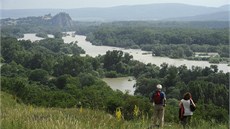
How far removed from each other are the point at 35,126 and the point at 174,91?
51.5m

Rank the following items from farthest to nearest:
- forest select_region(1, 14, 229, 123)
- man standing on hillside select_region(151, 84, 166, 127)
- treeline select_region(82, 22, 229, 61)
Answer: treeline select_region(82, 22, 229, 61) → forest select_region(1, 14, 229, 123) → man standing on hillside select_region(151, 84, 166, 127)

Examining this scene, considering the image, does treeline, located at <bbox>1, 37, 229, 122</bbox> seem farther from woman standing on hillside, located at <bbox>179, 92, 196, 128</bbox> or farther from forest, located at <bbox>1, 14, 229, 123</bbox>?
woman standing on hillside, located at <bbox>179, 92, 196, 128</bbox>

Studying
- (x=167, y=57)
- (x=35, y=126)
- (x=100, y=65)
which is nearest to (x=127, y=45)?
(x=167, y=57)

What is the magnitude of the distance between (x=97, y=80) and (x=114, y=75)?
46.8ft

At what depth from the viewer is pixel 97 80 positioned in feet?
206

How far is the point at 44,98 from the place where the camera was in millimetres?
37719

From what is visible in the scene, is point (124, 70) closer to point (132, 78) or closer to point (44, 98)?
point (132, 78)

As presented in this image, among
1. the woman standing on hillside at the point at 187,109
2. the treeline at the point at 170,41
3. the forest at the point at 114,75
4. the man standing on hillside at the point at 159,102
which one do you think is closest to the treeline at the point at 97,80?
the forest at the point at 114,75

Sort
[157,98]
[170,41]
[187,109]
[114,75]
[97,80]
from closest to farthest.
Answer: [187,109]
[157,98]
[97,80]
[114,75]
[170,41]

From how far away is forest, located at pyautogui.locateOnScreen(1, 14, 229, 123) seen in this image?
3445 centimetres

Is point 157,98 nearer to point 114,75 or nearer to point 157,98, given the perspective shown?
point 157,98

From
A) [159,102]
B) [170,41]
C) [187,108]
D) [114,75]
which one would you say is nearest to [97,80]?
[114,75]

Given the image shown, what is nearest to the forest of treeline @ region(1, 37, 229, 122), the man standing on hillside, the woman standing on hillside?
treeline @ region(1, 37, 229, 122)

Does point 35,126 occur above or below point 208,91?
above
